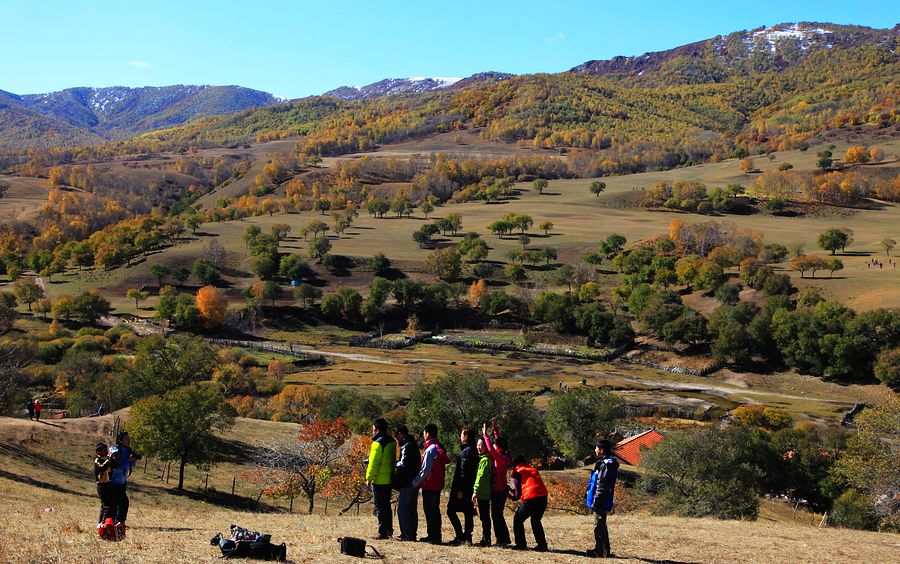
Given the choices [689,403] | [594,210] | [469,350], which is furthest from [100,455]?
[594,210]

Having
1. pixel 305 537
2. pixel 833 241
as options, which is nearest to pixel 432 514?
pixel 305 537

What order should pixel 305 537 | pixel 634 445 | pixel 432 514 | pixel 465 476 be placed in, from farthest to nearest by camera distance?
pixel 634 445 → pixel 305 537 → pixel 432 514 → pixel 465 476

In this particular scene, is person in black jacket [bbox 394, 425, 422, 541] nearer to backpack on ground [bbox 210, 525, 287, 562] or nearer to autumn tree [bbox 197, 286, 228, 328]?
backpack on ground [bbox 210, 525, 287, 562]

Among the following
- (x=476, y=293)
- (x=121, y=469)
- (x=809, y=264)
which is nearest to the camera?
(x=121, y=469)

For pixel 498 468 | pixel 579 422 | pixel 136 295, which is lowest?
pixel 136 295

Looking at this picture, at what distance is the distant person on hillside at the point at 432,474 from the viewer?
1264 cm

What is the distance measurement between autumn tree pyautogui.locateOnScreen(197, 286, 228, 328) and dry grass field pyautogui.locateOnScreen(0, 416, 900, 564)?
72219 mm

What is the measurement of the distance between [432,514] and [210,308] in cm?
9026

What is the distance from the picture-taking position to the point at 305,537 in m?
14.1

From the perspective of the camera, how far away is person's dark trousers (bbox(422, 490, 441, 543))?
13.0m

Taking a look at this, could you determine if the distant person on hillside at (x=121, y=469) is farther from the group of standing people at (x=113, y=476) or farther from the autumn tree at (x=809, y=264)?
the autumn tree at (x=809, y=264)

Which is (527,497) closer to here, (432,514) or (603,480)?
(603,480)

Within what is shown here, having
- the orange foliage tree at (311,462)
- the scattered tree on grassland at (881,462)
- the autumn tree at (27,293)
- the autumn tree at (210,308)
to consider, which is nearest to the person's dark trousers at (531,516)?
the orange foliage tree at (311,462)

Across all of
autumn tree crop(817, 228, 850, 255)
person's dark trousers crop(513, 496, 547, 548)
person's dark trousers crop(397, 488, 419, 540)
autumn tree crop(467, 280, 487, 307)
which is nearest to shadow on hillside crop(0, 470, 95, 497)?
person's dark trousers crop(397, 488, 419, 540)
